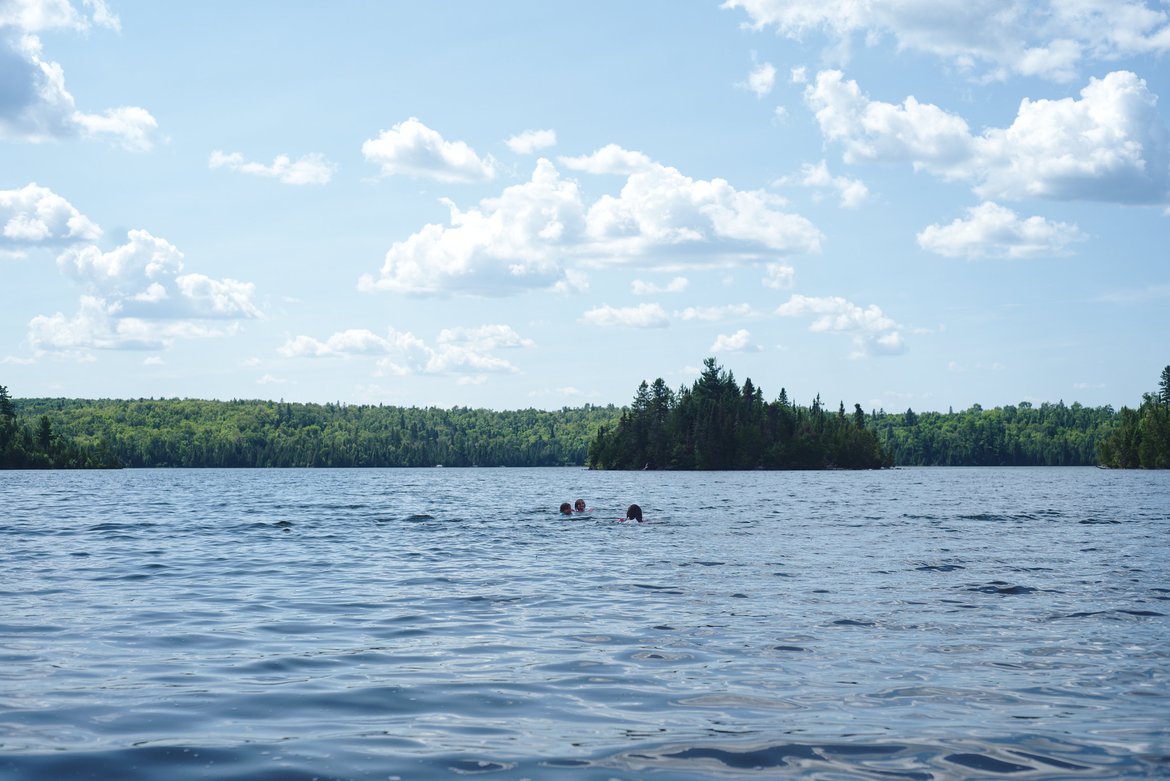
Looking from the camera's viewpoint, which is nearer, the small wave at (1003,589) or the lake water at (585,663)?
the lake water at (585,663)

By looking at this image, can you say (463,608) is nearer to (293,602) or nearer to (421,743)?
(293,602)

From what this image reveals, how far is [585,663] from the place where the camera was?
52.2ft

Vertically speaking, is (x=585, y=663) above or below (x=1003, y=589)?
below

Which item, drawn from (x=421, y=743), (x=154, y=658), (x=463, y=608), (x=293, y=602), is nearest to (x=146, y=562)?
(x=293, y=602)

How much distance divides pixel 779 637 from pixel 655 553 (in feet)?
57.6

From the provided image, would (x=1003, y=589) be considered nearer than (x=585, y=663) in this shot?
No

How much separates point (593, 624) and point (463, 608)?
12.0 ft

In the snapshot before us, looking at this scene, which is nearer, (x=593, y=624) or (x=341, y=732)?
(x=341, y=732)

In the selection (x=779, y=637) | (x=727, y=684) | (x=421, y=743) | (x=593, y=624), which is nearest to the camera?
(x=421, y=743)

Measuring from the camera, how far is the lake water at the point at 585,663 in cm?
1072

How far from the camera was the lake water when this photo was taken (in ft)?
35.2

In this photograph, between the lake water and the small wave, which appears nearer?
the lake water

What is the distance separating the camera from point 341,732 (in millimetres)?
11602

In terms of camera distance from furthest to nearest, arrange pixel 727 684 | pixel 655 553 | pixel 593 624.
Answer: pixel 655 553 < pixel 593 624 < pixel 727 684
